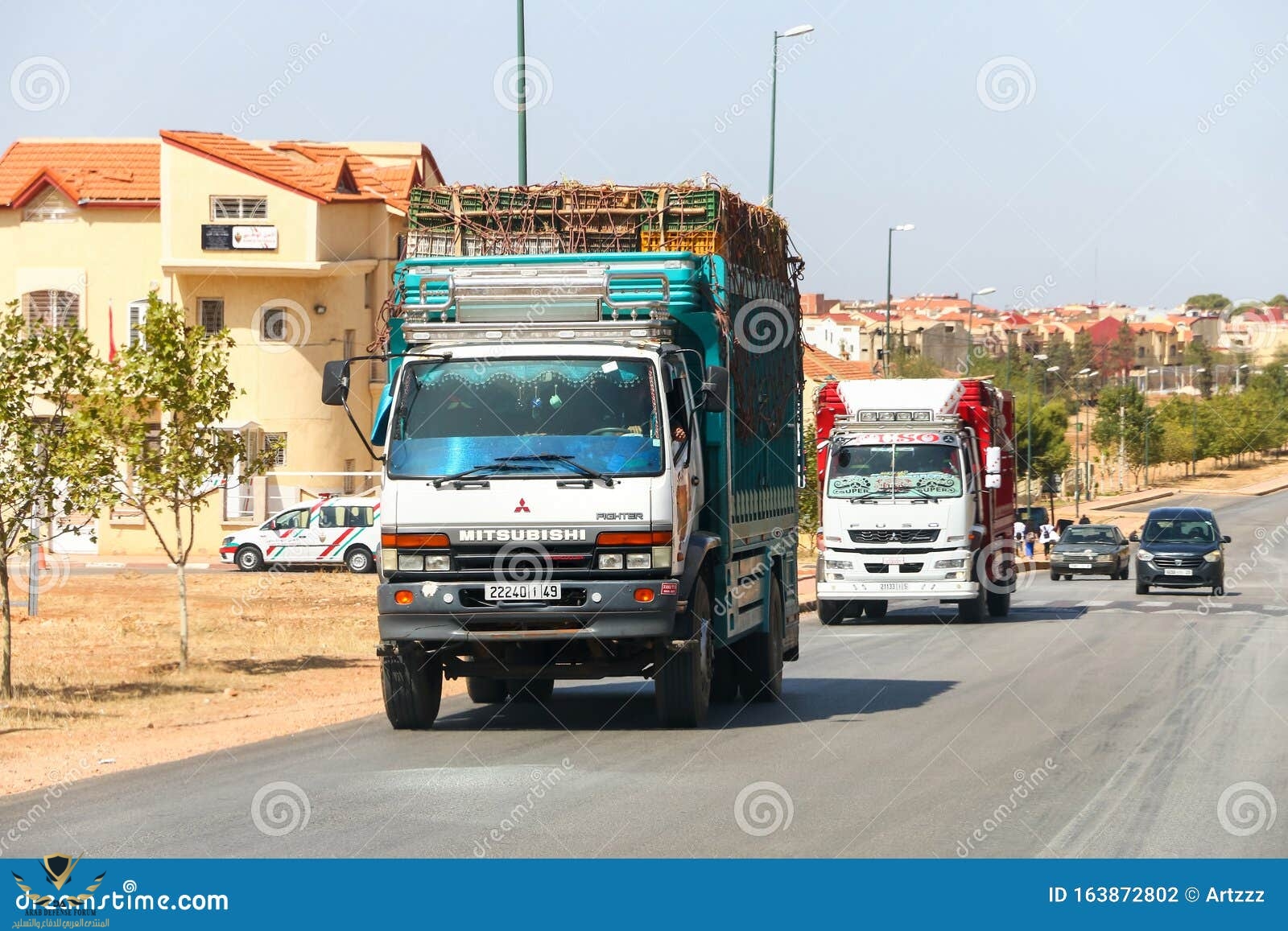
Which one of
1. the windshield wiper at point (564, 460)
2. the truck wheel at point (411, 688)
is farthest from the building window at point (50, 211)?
the windshield wiper at point (564, 460)

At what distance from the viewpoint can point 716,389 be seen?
41.8ft

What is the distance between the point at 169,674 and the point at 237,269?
2904 cm

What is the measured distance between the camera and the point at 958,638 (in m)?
25.1

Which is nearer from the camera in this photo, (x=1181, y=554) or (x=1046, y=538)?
(x=1181, y=554)

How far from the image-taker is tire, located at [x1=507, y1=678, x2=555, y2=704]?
15.8 metres

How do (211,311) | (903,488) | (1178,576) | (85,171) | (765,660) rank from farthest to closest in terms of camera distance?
1. (85,171)
2. (211,311)
3. (1178,576)
4. (903,488)
5. (765,660)

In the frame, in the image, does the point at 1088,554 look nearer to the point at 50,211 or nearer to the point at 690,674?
the point at 50,211

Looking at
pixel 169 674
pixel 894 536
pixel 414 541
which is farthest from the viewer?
pixel 894 536

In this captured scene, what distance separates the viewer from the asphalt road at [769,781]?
8797 millimetres

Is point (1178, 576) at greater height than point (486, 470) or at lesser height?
lesser

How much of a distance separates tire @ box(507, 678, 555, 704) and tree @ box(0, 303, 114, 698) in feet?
14.5

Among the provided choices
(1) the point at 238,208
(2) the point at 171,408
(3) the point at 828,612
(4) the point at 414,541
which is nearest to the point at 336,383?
(4) the point at 414,541

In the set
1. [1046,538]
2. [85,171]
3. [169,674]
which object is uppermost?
[85,171]
